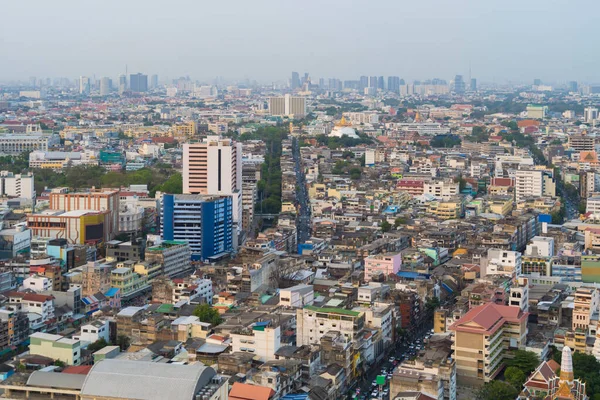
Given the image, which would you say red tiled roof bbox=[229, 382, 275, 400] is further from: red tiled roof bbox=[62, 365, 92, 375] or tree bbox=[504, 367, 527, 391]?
tree bbox=[504, 367, 527, 391]

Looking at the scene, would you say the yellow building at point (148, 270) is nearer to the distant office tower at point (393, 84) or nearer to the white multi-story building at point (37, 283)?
the white multi-story building at point (37, 283)

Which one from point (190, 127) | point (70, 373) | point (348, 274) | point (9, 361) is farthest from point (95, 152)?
point (70, 373)

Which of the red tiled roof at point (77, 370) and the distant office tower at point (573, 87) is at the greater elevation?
the distant office tower at point (573, 87)

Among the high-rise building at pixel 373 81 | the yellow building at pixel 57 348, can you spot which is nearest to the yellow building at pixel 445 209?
the yellow building at pixel 57 348

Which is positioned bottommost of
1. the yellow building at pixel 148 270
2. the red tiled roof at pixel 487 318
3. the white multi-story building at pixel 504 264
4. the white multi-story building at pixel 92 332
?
the white multi-story building at pixel 92 332

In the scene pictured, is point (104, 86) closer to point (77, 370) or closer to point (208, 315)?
point (208, 315)

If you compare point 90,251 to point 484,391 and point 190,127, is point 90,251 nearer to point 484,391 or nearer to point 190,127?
point 484,391
